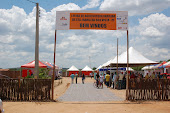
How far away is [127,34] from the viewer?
485 inches

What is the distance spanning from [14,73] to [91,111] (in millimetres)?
20358

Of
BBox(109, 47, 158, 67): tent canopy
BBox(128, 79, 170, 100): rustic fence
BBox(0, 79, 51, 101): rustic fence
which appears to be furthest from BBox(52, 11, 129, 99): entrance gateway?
BBox(109, 47, 158, 67): tent canopy

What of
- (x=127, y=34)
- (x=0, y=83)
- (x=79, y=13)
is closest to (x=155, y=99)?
(x=127, y=34)

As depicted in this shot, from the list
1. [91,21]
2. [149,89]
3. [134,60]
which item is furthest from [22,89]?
[134,60]

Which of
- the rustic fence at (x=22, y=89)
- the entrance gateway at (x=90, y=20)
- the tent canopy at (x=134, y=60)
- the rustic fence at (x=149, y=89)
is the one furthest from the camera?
the tent canopy at (x=134, y=60)

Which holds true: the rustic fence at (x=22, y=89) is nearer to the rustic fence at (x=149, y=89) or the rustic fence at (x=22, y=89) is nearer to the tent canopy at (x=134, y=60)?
the rustic fence at (x=149, y=89)

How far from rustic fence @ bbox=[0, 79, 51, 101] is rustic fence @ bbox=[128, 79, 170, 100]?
4.67 metres

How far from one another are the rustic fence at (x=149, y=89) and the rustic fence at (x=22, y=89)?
467 cm

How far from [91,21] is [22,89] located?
213 inches

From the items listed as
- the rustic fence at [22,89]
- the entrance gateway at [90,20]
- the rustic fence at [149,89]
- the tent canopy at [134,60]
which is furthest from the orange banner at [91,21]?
the tent canopy at [134,60]

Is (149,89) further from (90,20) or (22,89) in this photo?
(22,89)

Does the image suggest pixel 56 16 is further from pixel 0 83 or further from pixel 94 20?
pixel 0 83

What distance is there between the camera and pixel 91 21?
12148mm

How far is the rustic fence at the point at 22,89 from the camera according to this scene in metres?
11.2
